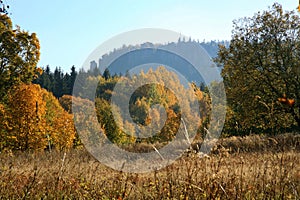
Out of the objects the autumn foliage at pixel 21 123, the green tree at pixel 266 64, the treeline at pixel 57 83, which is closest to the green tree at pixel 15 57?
the autumn foliage at pixel 21 123

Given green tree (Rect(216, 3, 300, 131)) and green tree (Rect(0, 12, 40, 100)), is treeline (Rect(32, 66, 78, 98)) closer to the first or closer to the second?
green tree (Rect(0, 12, 40, 100))

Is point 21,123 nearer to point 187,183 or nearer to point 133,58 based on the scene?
point 133,58

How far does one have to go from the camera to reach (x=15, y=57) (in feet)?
76.8

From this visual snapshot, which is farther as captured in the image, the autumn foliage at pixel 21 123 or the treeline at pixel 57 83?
the treeline at pixel 57 83

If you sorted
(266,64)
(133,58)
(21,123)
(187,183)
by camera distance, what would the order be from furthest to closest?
1. (21,123)
2. (266,64)
3. (133,58)
4. (187,183)

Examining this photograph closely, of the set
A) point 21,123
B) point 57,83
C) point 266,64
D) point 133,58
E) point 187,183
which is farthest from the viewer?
point 57,83

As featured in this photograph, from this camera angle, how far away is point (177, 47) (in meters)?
9.95

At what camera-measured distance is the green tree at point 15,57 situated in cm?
2323

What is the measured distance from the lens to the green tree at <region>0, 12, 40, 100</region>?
2323 centimetres

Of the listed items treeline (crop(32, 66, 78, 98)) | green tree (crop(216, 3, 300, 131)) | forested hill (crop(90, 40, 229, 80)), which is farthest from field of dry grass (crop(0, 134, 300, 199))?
treeline (crop(32, 66, 78, 98))

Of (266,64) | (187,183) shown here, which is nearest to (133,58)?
(187,183)

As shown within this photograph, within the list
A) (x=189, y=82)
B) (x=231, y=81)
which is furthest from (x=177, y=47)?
(x=231, y=81)

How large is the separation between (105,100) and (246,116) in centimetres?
1142

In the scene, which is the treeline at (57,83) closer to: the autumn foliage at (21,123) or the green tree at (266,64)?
the autumn foliage at (21,123)
